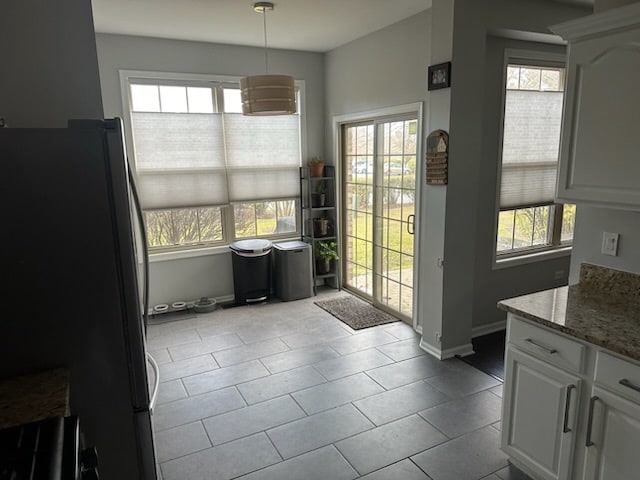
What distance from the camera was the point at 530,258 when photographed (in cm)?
427

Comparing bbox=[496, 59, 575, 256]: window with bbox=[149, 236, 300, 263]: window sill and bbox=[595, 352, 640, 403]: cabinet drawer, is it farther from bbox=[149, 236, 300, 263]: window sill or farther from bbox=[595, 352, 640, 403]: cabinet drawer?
bbox=[149, 236, 300, 263]: window sill

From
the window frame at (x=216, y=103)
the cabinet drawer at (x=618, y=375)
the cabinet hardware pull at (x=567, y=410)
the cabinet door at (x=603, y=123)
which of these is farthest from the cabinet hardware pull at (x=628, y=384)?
the window frame at (x=216, y=103)

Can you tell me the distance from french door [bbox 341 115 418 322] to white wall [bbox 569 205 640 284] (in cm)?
184

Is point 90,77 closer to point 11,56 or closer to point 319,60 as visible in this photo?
point 11,56

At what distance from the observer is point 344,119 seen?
5086mm

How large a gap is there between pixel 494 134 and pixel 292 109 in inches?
72.9

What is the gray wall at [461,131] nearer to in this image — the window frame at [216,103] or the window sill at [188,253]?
the window frame at [216,103]

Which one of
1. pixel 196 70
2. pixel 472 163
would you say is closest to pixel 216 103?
pixel 196 70

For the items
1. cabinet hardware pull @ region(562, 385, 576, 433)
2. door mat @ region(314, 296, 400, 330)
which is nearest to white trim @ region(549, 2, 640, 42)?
cabinet hardware pull @ region(562, 385, 576, 433)

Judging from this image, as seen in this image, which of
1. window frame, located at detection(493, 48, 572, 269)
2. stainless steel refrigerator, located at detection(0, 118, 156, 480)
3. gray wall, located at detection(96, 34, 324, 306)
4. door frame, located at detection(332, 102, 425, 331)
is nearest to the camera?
stainless steel refrigerator, located at detection(0, 118, 156, 480)

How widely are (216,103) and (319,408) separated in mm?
3496

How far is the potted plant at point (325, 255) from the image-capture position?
5.49 meters

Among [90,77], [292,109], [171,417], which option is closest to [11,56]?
[90,77]

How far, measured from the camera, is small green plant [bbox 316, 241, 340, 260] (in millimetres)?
5488
